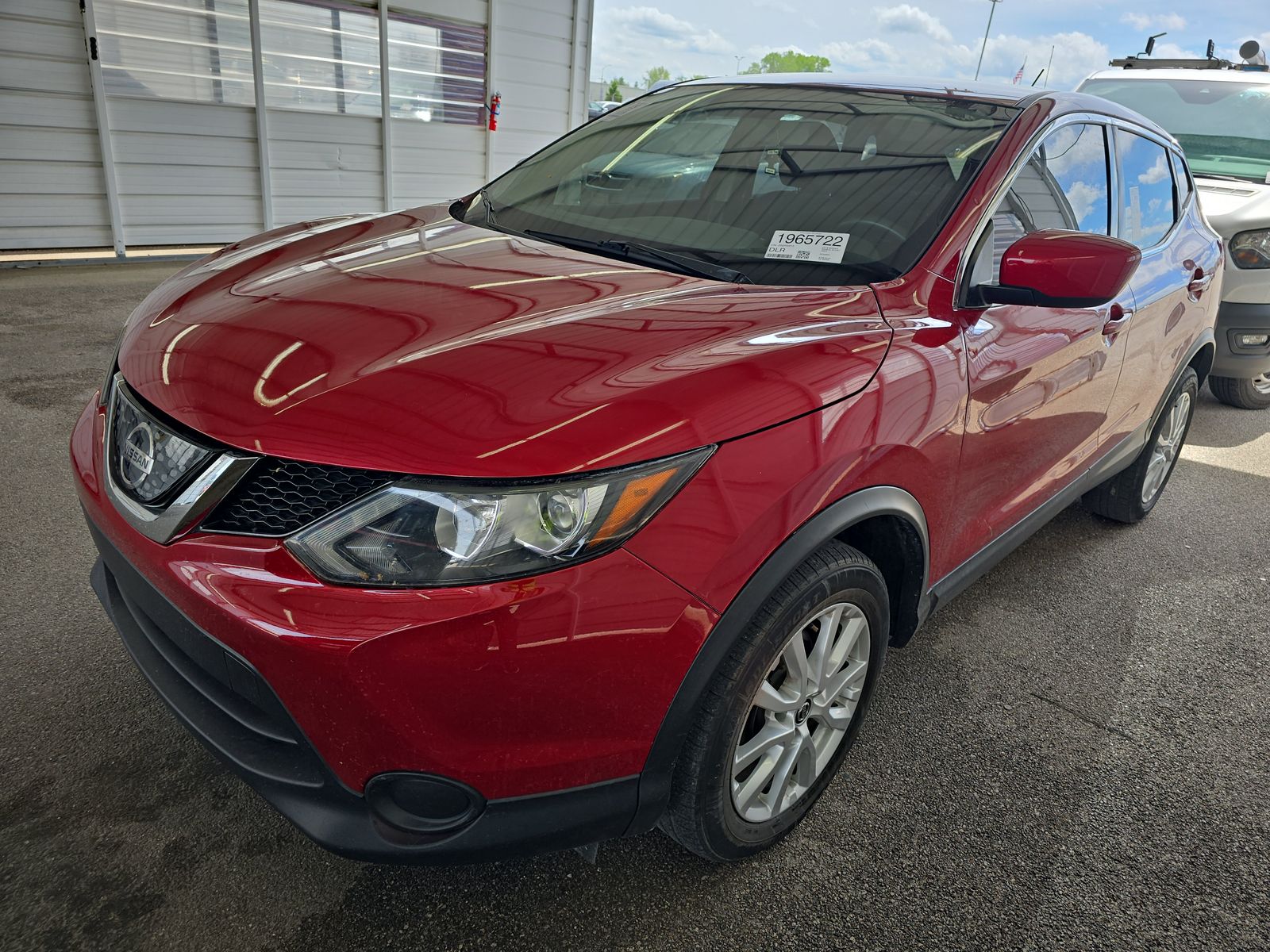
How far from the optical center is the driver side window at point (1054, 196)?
197 centimetres

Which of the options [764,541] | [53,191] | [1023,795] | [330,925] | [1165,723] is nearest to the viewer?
[764,541]

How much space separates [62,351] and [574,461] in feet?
14.9

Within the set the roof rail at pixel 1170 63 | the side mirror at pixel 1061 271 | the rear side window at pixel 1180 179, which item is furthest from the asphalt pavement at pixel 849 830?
the roof rail at pixel 1170 63

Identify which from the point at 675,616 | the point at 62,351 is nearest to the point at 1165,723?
the point at 675,616

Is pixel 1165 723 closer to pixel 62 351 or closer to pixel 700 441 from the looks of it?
pixel 700 441

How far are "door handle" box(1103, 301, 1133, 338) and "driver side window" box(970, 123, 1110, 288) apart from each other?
0.75 feet

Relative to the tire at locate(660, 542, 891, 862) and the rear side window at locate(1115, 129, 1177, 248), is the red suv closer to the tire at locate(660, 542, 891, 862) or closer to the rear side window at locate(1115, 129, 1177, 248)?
the tire at locate(660, 542, 891, 862)

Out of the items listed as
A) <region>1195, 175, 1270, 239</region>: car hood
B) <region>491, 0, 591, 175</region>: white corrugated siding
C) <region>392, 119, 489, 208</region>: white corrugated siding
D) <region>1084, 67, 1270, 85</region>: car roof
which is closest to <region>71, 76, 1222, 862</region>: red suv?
<region>1195, 175, 1270, 239</region>: car hood

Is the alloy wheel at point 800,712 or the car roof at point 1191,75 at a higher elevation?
the car roof at point 1191,75

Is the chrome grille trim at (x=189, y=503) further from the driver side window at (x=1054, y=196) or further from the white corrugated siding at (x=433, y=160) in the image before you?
the white corrugated siding at (x=433, y=160)

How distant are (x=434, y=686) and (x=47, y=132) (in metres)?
7.46

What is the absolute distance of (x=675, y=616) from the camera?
4.29 ft

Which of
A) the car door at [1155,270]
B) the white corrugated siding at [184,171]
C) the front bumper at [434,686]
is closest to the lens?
the front bumper at [434,686]

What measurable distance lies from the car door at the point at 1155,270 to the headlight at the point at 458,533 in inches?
78.4
